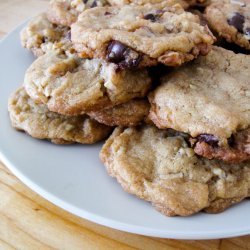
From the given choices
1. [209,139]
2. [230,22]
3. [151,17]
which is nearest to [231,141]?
[209,139]

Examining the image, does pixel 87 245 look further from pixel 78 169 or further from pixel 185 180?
pixel 185 180

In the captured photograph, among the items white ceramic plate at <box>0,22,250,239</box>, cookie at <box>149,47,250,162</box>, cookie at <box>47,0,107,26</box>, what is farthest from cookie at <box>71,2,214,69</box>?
white ceramic plate at <box>0,22,250,239</box>

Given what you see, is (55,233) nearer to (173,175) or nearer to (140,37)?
(173,175)

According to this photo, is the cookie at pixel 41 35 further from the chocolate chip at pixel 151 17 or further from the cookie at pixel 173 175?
the cookie at pixel 173 175

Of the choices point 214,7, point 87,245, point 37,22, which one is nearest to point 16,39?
point 37,22

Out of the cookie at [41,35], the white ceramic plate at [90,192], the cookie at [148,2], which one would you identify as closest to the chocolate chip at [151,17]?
the cookie at [148,2]

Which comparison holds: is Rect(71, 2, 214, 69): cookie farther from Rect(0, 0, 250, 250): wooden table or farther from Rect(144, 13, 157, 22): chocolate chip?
Rect(0, 0, 250, 250): wooden table

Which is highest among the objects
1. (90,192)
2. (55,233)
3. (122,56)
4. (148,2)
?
(122,56)
